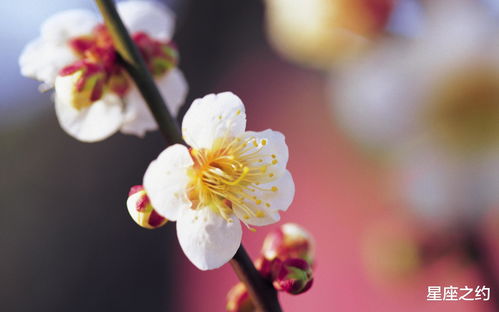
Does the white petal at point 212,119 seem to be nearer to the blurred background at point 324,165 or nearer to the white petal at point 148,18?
the white petal at point 148,18

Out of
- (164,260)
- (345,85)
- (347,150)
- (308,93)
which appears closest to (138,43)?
(345,85)

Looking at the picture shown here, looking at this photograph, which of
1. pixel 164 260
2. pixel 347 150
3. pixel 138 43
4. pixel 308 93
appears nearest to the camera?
pixel 138 43

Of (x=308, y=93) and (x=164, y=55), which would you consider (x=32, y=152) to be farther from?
(x=164, y=55)

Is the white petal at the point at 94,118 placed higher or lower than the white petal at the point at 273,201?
higher

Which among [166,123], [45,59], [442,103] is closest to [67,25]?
[45,59]

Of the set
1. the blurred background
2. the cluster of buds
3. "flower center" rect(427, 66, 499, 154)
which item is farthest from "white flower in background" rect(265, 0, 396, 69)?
the cluster of buds

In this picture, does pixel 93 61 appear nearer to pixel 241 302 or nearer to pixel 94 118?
pixel 94 118

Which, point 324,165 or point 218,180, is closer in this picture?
point 218,180

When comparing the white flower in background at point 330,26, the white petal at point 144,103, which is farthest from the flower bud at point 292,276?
the white flower in background at point 330,26
